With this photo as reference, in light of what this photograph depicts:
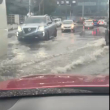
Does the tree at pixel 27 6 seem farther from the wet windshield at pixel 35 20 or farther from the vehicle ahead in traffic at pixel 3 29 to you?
the vehicle ahead in traffic at pixel 3 29

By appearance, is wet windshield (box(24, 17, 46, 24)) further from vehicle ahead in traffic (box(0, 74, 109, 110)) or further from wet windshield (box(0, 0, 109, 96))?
vehicle ahead in traffic (box(0, 74, 109, 110))

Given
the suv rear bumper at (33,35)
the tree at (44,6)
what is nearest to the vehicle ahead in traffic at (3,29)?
the suv rear bumper at (33,35)

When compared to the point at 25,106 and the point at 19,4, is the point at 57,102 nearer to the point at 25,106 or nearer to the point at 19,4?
the point at 25,106

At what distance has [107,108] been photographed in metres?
1.98

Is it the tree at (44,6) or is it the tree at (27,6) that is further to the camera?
the tree at (44,6)

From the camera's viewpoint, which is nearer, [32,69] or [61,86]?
[61,86]

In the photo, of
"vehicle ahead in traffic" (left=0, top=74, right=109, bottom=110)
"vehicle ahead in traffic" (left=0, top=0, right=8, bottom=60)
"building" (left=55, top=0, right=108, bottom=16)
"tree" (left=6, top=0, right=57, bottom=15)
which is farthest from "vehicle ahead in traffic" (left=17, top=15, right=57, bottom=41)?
"building" (left=55, top=0, right=108, bottom=16)

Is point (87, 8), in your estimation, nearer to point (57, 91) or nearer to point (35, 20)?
point (35, 20)

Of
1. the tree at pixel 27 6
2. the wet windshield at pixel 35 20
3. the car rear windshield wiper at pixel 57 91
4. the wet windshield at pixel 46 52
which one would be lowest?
the wet windshield at pixel 46 52

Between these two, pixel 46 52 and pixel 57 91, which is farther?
pixel 46 52

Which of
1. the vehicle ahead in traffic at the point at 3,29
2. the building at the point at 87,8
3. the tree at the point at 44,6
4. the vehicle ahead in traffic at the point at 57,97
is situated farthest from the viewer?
the building at the point at 87,8

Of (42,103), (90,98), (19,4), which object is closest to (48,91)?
(42,103)

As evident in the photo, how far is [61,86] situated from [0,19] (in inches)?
244

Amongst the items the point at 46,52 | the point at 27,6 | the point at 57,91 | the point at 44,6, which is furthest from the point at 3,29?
the point at 44,6
